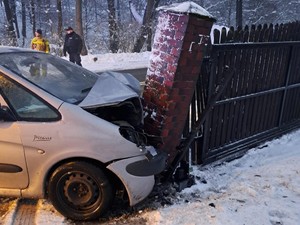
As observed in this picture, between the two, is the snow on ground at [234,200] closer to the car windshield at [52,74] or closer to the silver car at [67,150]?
the silver car at [67,150]

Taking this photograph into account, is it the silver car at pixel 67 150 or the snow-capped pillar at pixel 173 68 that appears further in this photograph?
the snow-capped pillar at pixel 173 68

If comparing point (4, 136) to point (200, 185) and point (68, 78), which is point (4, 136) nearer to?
point (68, 78)

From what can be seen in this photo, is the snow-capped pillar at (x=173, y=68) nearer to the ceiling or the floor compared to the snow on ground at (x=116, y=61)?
nearer to the ceiling

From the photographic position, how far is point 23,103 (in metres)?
3.48

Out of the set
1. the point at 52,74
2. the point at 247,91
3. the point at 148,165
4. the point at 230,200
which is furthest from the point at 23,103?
the point at 247,91

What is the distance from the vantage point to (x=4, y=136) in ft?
11.2

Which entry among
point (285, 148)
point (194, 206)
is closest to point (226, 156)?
point (285, 148)

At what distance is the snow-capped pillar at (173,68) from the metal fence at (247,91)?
1.70ft

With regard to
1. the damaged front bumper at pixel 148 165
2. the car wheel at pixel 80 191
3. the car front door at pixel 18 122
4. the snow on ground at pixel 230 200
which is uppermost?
the car front door at pixel 18 122

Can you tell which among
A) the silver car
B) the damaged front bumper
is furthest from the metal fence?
the silver car

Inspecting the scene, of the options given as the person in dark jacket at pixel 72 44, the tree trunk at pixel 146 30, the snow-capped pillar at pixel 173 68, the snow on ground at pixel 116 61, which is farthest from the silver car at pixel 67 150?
the tree trunk at pixel 146 30

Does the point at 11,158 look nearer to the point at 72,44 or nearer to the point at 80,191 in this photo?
the point at 80,191

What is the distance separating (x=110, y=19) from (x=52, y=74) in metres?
20.8

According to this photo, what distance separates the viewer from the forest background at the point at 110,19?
23062mm
